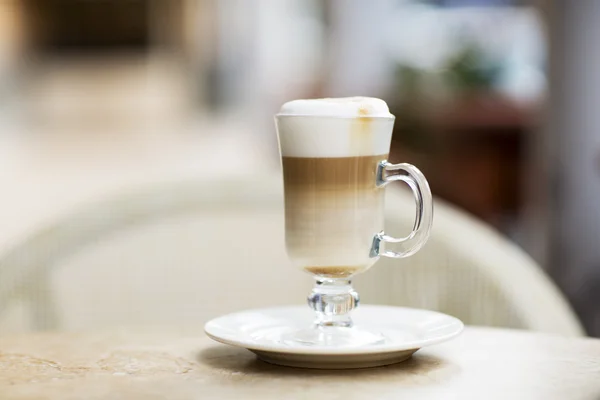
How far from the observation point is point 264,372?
665 mm

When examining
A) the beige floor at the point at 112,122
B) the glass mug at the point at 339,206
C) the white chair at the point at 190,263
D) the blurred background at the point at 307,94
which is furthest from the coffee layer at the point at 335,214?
the beige floor at the point at 112,122

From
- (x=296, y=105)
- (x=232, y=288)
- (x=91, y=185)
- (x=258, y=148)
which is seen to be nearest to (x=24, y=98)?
(x=91, y=185)

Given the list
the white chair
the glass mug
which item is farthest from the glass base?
the white chair

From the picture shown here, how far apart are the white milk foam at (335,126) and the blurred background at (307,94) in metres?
0.52

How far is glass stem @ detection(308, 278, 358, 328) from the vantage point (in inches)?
28.3

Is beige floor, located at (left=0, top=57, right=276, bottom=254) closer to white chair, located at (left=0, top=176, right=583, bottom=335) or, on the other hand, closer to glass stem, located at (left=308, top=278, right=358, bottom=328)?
white chair, located at (left=0, top=176, right=583, bottom=335)

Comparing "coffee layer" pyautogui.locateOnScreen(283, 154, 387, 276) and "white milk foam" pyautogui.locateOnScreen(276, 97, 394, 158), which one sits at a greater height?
"white milk foam" pyautogui.locateOnScreen(276, 97, 394, 158)

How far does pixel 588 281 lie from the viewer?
2.52 m

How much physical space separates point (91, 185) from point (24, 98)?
111 centimetres

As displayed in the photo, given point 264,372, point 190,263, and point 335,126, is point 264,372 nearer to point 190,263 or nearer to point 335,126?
point 335,126

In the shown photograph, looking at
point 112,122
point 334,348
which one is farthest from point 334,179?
point 112,122

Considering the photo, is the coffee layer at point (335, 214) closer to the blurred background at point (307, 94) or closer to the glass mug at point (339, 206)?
the glass mug at point (339, 206)

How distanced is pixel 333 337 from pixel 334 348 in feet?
0.21

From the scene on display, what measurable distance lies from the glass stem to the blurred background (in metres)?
0.52
